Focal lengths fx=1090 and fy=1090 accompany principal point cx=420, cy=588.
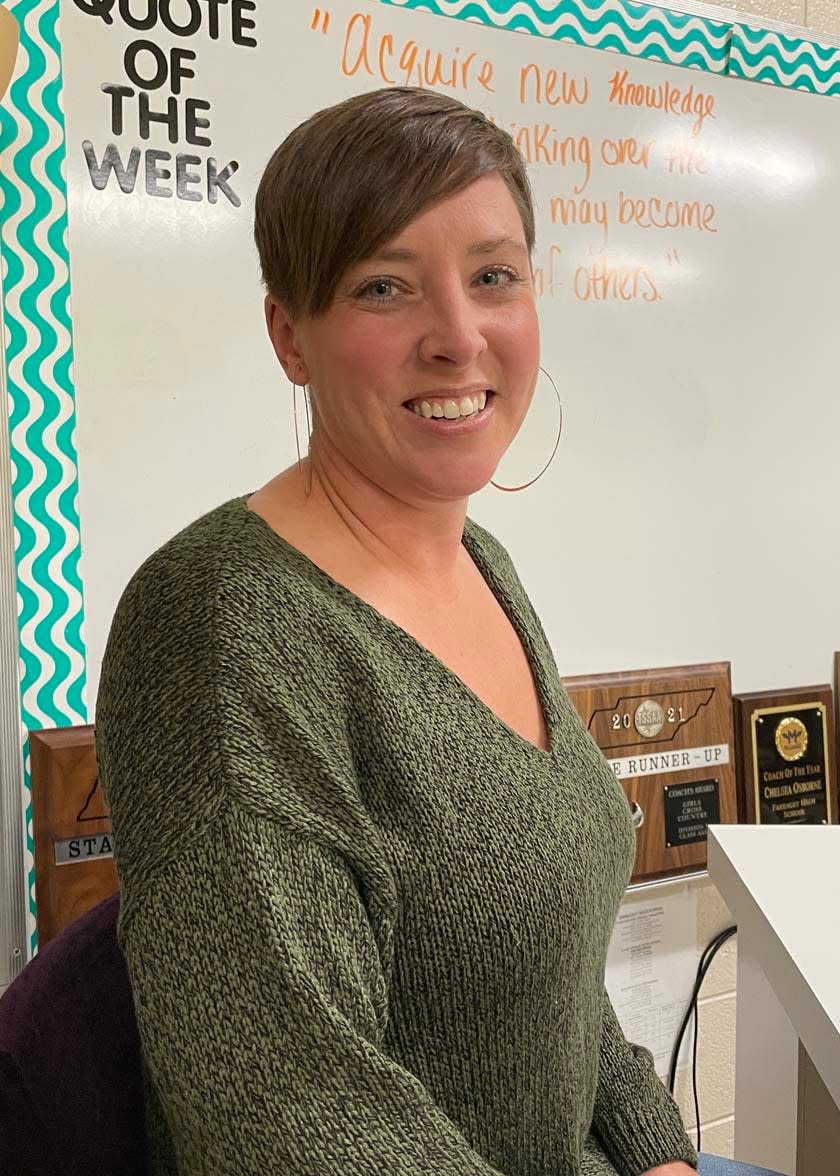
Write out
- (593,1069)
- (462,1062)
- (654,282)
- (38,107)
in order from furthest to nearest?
1. (654,282)
2. (38,107)
3. (593,1069)
4. (462,1062)

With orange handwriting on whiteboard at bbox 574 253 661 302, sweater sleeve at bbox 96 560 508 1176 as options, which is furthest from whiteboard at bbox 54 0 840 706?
sweater sleeve at bbox 96 560 508 1176

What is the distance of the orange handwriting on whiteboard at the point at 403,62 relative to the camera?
1.32 metres

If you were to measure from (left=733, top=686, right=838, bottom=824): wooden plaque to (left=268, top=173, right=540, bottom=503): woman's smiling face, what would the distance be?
981 millimetres

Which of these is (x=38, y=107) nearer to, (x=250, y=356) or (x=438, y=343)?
(x=250, y=356)

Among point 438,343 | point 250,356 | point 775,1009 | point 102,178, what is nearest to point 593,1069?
point 775,1009

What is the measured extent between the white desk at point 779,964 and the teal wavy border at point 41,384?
0.73m

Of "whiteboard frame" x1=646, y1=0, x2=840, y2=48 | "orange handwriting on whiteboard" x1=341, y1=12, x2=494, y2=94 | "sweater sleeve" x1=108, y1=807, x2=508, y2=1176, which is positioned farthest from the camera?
"whiteboard frame" x1=646, y1=0, x2=840, y2=48

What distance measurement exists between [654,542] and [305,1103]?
1126 millimetres

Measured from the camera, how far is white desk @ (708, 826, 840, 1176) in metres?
0.83

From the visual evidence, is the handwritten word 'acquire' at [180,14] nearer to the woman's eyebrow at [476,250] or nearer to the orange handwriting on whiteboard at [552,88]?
the orange handwriting on whiteboard at [552,88]

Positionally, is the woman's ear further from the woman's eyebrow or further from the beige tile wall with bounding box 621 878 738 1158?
the beige tile wall with bounding box 621 878 738 1158

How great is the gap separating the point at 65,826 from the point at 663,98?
4.06ft

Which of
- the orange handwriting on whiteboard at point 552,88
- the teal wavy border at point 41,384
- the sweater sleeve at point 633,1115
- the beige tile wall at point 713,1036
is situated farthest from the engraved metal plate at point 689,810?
the orange handwriting on whiteboard at point 552,88

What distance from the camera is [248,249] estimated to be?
50.9 inches
